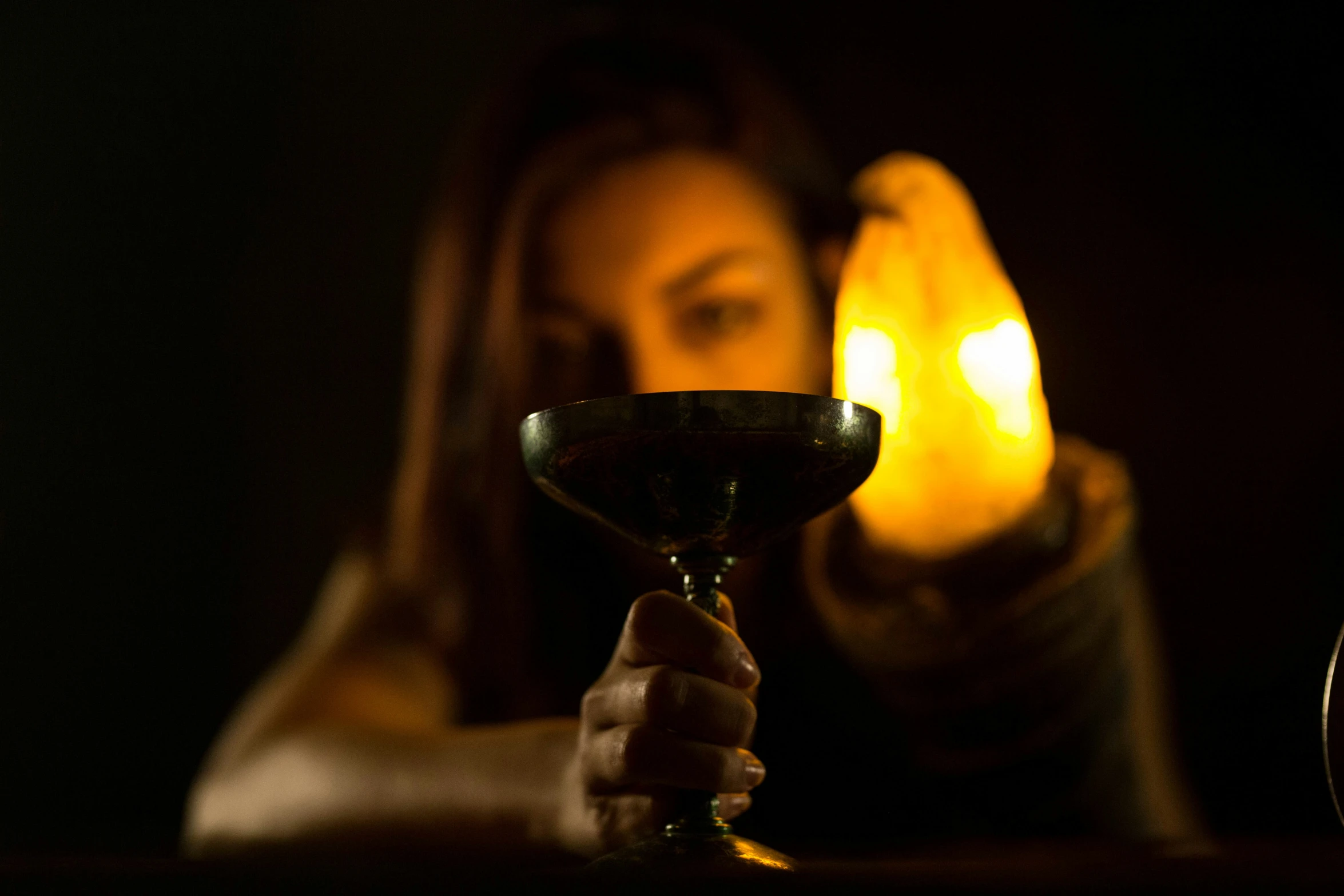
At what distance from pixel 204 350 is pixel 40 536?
378mm

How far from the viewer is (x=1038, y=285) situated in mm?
1267

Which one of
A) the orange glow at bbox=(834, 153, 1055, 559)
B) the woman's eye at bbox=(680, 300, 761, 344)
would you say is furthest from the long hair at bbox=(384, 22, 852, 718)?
the orange glow at bbox=(834, 153, 1055, 559)

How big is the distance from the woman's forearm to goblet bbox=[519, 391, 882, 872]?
253 mm

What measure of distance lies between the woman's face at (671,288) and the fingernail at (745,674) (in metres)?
0.56

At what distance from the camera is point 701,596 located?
524mm

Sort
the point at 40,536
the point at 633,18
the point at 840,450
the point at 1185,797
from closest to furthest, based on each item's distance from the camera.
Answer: the point at 840,450 → the point at 1185,797 → the point at 633,18 → the point at 40,536

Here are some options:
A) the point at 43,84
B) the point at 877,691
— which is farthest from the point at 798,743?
the point at 43,84

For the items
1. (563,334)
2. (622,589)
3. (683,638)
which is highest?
(563,334)

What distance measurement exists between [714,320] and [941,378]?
0.96 feet

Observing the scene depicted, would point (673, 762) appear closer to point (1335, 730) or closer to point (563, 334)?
point (1335, 730)

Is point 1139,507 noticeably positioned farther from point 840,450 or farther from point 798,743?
point 840,450

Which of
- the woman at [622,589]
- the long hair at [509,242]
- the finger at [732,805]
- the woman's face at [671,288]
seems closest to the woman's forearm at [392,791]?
the woman at [622,589]

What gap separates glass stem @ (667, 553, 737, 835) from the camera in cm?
48

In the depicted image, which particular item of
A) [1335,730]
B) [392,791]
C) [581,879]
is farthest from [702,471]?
[392,791]
